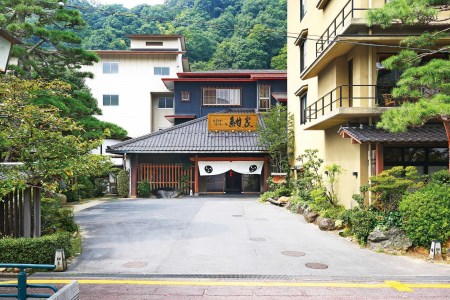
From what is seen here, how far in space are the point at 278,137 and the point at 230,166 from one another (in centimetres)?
407

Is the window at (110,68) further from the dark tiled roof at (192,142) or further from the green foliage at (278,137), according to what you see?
the green foliage at (278,137)

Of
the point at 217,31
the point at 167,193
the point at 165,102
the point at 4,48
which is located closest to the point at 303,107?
the point at 167,193

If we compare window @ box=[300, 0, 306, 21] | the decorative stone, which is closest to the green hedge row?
the decorative stone

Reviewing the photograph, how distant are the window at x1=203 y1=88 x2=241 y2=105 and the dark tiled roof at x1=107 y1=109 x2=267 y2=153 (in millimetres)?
4407

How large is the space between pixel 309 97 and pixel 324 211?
7.20 metres

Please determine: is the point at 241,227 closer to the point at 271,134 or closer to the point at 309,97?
the point at 309,97

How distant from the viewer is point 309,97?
19.3m

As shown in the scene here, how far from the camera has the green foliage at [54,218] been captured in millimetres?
10562

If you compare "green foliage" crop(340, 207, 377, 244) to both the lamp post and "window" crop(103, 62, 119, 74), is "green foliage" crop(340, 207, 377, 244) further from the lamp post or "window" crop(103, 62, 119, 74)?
"window" crop(103, 62, 119, 74)

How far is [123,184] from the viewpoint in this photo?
25.6m

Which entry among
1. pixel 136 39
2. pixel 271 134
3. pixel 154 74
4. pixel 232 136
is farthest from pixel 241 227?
pixel 136 39

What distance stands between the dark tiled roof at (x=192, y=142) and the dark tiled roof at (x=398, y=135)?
12.6 m

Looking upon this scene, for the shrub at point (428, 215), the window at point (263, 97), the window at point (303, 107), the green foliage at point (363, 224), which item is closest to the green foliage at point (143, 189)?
the window at point (303, 107)

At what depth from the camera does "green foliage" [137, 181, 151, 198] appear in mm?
25169
